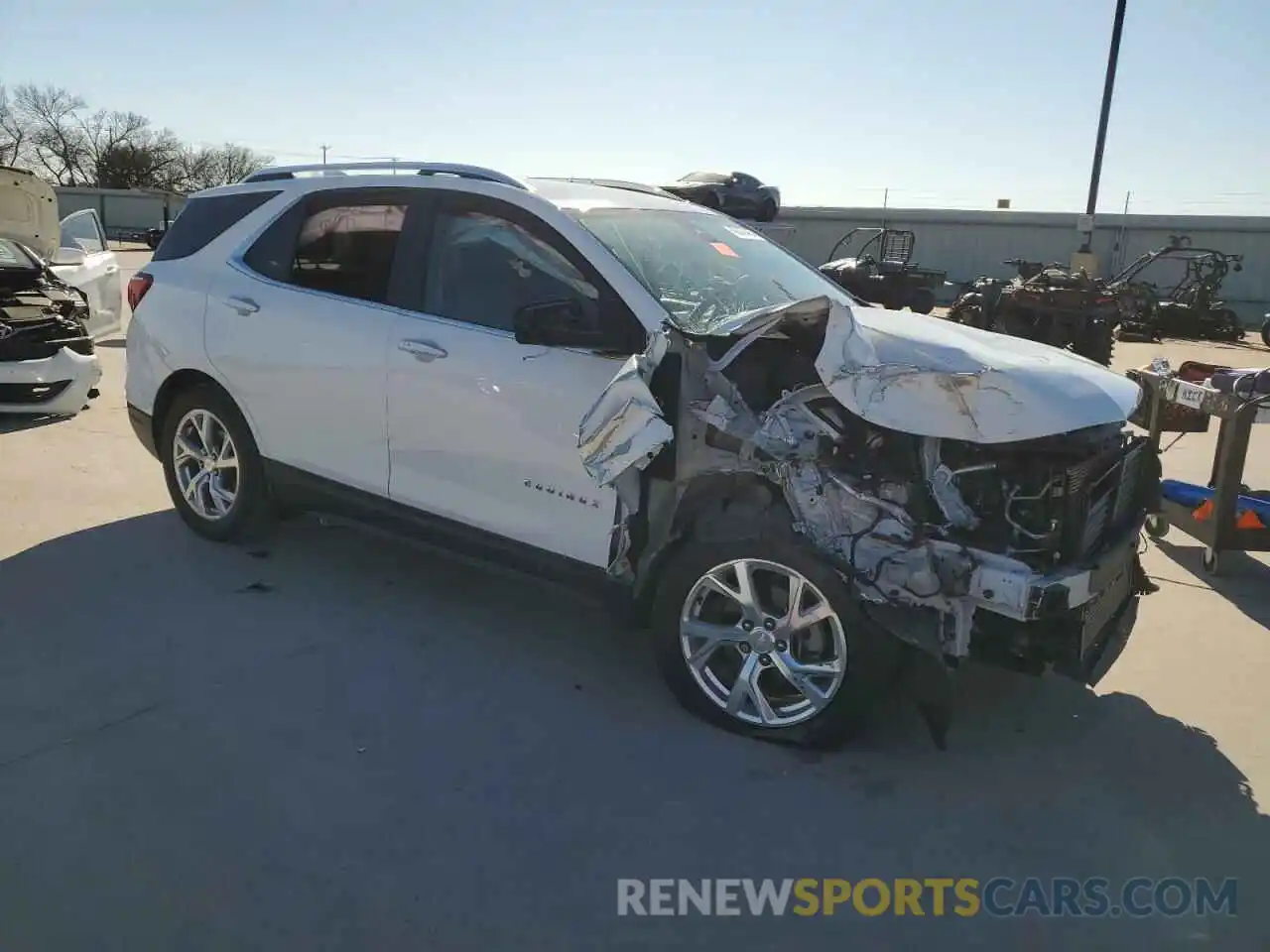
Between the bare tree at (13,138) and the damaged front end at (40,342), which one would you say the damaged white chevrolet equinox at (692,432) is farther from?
the bare tree at (13,138)

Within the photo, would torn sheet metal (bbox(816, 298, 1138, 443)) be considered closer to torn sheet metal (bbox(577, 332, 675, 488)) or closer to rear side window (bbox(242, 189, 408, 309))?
torn sheet metal (bbox(577, 332, 675, 488))

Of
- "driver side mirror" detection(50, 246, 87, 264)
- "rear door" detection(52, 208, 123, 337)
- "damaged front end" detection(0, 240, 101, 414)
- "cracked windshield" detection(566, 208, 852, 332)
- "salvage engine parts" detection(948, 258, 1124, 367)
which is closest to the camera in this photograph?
"cracked windshield" detection(566, 208, 852, 332)

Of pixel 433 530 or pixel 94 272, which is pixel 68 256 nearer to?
pixel 94 272

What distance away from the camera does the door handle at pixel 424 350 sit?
4.27 meters

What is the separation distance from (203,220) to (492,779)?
144 inches

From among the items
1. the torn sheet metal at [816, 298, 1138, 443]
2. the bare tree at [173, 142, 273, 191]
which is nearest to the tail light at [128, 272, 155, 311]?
the torn sheet metal at [816, 298, 1138, 443]

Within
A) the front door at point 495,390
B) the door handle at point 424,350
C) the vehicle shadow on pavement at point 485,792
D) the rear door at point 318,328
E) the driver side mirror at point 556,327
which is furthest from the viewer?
the rear door at point 318,328

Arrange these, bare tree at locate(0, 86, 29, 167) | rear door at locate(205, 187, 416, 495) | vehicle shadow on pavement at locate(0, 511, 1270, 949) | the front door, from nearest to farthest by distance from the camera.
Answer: vehicle shadow on pavement at locate(0, 511, 1270, 949)
the front door
rear door at locate(205, 187, 416, 495)
bare tree at locate(0, 86, 29, 167)

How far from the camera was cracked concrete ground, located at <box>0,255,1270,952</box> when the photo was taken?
2730 mm

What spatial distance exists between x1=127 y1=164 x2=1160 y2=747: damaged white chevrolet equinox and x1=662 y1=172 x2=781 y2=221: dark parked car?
912cm

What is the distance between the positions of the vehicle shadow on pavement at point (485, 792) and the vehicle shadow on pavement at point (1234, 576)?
157 cm

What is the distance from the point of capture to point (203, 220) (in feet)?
17.8

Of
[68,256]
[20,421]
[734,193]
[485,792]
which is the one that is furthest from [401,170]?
[734,193]

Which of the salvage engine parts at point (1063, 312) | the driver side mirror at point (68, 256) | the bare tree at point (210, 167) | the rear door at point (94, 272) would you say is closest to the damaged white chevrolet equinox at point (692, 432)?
the rear door at point (94, 272)
